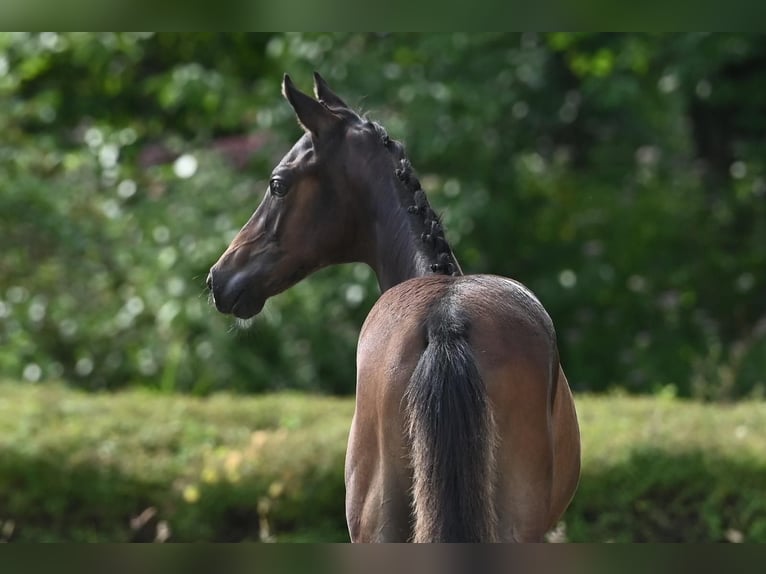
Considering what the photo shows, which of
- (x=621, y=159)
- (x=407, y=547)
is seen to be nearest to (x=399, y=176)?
(x=407, y=547)

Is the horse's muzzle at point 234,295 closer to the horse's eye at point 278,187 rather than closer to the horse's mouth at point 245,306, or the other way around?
the horse's mouth at point 245,306

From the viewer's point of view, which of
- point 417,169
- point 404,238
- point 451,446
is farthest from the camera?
point 417,169

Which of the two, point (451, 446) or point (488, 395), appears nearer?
point (451, 446)

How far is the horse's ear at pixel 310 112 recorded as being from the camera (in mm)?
3461

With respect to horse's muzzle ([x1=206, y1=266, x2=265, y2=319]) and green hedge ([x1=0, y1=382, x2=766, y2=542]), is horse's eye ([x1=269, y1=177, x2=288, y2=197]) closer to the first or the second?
horse's muzzle ([x1=206, y1=266, x2=265, y2=319])

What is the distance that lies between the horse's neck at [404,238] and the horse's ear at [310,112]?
246 mm

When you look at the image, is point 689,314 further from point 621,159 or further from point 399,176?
point 399,176

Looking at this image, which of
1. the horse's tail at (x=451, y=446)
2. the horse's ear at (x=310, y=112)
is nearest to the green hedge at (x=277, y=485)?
the horse's ear at (x=310, y=112)

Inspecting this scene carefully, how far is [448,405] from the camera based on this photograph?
2.52 meters

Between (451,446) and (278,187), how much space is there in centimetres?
132

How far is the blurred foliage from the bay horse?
17.0 feet

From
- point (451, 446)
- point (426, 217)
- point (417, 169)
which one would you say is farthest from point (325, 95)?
point (417, 169)

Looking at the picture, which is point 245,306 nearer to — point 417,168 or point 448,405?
point 448,405

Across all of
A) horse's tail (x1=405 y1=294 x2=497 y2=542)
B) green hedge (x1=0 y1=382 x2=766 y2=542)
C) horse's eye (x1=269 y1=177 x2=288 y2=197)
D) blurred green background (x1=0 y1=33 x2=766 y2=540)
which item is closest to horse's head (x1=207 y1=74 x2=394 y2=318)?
horse's eye (x1=269 y1=177 x2=288 y2=197)
